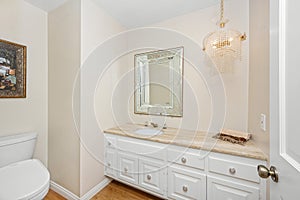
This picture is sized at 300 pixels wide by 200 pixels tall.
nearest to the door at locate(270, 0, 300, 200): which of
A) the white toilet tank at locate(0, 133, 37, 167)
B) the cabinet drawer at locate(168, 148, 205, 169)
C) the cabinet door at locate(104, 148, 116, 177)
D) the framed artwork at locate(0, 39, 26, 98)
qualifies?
the cabinet drawer at locate(168, 148, 205, 169)

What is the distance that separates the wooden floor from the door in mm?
1372

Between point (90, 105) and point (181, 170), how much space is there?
117 centimetres

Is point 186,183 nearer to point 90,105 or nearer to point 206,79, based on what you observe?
point 206,79

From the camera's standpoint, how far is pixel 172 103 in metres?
1.85

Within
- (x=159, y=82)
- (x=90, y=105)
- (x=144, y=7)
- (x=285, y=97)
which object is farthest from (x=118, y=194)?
(x=144, y=7)

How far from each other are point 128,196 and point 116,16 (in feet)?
7.34

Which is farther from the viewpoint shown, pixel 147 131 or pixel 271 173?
pixel 147 131

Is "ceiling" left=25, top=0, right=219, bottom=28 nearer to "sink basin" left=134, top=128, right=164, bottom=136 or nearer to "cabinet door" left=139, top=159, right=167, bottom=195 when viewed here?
"sink basin" left=134, top=128, right=164, bottom=136

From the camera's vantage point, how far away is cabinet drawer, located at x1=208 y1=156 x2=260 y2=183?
1.03 meters

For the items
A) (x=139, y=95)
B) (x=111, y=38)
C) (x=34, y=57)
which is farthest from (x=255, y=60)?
(x=34, y=57)

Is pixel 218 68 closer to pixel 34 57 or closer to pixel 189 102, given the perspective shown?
pixel 189 102

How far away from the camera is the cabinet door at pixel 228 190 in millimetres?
1039

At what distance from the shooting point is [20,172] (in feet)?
3.91

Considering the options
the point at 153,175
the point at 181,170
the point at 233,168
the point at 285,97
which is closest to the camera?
the point at 285,97
